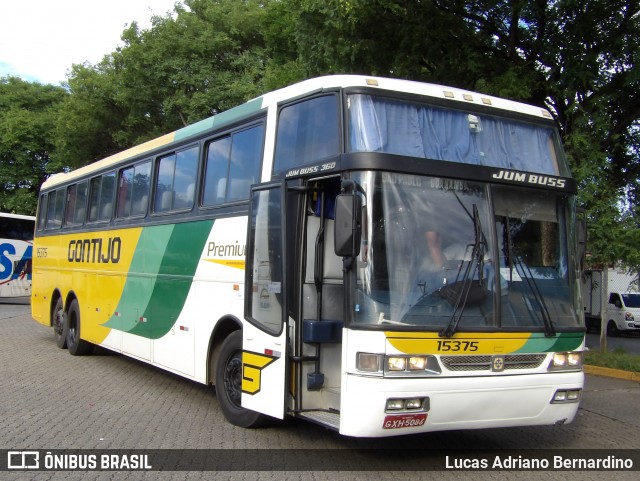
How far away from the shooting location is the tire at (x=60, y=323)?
1303 centimetres

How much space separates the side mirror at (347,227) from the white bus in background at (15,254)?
23.4 metres

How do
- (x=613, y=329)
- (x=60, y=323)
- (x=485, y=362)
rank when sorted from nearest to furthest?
(x=485, y=362) < (x=60, y=323) < (x=613, y=329)

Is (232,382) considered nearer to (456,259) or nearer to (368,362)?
(368,362)

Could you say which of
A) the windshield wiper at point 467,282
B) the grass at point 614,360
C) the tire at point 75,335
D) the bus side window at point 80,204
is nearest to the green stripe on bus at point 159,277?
the tire at point 75,335

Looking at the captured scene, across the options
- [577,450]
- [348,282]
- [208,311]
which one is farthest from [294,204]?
[577,450]

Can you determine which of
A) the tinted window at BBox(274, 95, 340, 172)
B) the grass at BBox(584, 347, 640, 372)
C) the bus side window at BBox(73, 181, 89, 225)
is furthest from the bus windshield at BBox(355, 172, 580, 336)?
the bus side window at BBox(73, 181, 89, 225)

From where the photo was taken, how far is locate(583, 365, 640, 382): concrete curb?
11.4 m

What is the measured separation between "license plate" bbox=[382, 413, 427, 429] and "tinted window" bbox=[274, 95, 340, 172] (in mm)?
2291

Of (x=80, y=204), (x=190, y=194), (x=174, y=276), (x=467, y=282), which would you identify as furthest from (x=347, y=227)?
(x=80, y=204)

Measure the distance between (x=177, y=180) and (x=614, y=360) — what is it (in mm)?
8695

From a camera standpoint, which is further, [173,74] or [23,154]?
[23,154]

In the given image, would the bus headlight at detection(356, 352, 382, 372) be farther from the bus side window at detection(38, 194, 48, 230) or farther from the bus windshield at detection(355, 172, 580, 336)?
the bus side window at detection(38, 194, 48, 230)

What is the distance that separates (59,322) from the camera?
13.4 m

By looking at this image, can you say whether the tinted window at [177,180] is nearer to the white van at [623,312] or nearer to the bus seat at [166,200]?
the bus seat at [166,200]
